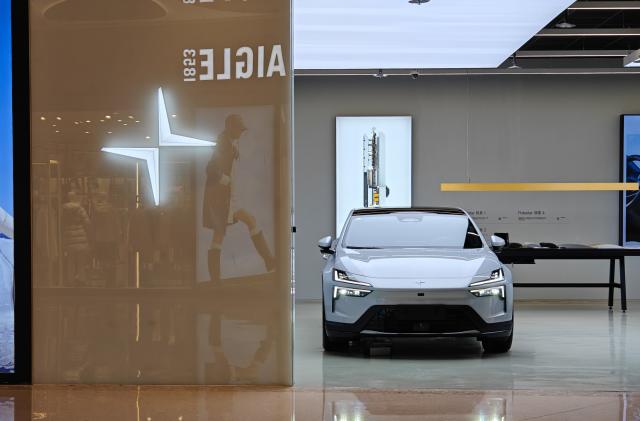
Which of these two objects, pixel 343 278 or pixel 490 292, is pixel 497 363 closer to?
pixel 490 292

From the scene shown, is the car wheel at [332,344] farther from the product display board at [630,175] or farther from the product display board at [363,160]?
the product display board at [630,175]

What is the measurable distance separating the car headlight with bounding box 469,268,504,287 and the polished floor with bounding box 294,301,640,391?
2.14ft

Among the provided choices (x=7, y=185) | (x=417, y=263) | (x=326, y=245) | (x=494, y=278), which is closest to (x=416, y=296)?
(x=417, y=263)

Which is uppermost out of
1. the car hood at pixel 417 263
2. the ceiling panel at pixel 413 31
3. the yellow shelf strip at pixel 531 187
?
the ceiling panel at pixel 413 31

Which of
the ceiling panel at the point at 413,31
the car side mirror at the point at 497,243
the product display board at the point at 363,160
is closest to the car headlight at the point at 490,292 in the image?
the car side mirror at the point at 497,243

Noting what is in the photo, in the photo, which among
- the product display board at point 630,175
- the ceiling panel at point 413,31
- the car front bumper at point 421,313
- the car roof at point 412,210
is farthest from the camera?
the product display board at point 630,175

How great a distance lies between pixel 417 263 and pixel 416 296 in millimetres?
454

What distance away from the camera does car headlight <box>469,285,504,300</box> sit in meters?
6.66

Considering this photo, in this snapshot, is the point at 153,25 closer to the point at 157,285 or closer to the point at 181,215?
the point at 181,215

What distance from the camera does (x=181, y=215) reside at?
5531mm

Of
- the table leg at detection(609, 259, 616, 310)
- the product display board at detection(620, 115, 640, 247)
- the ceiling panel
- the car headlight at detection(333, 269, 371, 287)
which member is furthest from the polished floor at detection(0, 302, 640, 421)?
the product display board at detection(620, 115, 640, 247)

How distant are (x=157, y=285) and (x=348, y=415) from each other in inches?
64.3

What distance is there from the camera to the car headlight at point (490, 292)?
262 inches

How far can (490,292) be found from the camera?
6730 mm
